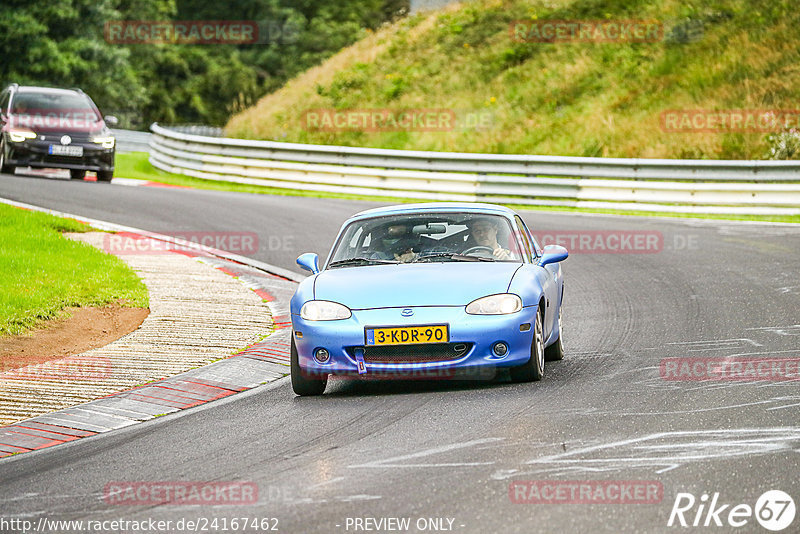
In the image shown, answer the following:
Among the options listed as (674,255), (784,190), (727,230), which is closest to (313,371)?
(674,255)

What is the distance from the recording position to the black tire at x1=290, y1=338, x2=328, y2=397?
8.44 metres

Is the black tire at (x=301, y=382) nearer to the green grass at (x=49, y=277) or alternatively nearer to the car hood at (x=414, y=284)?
the car hood at (x=414, y=284)

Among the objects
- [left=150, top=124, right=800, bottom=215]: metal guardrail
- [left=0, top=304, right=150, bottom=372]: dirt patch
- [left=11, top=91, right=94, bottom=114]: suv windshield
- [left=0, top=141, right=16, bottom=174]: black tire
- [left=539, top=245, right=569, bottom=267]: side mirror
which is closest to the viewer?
[left=539, top=245, right=569, bottom=267]: side mirror

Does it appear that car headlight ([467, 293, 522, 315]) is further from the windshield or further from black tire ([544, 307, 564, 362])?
black tire ([544, 307, 564, 362])

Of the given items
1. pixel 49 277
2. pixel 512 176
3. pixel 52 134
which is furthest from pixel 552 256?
pixel 52 134

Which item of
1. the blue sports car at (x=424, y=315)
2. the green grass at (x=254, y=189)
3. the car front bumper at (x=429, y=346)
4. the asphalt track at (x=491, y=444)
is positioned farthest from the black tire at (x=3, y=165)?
the car front bumper at (x=429, y=346)

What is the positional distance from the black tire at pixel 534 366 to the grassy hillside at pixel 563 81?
58.6 ft

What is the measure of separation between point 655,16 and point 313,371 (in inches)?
1176

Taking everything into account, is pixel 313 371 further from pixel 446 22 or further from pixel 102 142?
pixel 446 22

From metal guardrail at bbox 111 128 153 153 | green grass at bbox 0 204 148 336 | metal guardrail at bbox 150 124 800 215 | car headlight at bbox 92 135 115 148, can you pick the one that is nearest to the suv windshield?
car headlight at bbox 92 135 115 148

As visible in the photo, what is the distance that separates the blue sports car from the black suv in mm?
16858

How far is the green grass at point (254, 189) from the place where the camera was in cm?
2164

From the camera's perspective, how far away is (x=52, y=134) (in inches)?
969

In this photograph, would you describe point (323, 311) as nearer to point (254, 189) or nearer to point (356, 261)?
point (356, 261)
